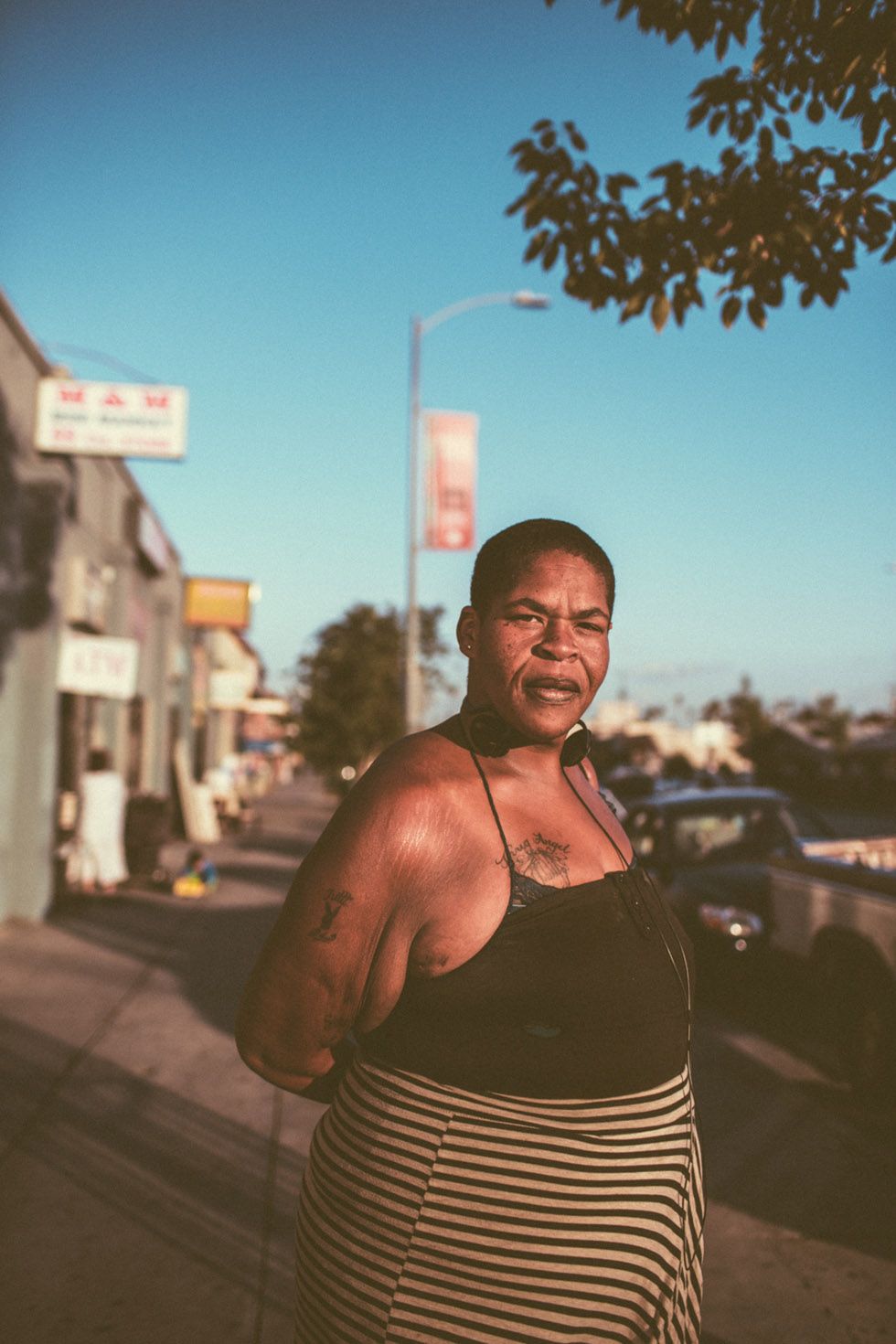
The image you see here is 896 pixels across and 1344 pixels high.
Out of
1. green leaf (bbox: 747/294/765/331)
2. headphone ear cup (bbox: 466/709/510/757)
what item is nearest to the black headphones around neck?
headphone ear cup (bbox: 466/709/510/757)

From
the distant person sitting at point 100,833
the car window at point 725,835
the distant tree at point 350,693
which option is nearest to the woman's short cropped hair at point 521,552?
the car window at point 725,835

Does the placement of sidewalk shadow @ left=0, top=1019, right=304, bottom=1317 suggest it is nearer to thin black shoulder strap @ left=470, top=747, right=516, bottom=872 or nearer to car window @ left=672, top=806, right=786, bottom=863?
thin black shoulder strap @ left=470, top=747, right=516, bottom=872

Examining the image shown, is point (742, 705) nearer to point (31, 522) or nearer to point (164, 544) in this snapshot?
point (164, 544)

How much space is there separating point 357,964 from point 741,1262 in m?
3.18

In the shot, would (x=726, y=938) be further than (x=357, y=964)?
Yes

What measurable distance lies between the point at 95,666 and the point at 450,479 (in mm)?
7661

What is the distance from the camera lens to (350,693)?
27.7 meters


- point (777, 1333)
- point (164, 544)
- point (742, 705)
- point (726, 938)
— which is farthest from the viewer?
point (742, 705)

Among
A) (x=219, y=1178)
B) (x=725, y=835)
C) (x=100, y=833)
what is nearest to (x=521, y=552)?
(x=219, y=1178)

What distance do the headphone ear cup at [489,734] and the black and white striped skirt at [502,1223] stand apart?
0.54 meters

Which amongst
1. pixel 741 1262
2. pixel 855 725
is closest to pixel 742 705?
pixel 855 725

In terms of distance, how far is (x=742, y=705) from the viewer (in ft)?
307

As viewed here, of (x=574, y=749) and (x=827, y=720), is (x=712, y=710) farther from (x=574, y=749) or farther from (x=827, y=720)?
(x=574, y=749)

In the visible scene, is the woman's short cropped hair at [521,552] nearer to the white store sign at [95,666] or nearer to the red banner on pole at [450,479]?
the white store sign at [95,666]
